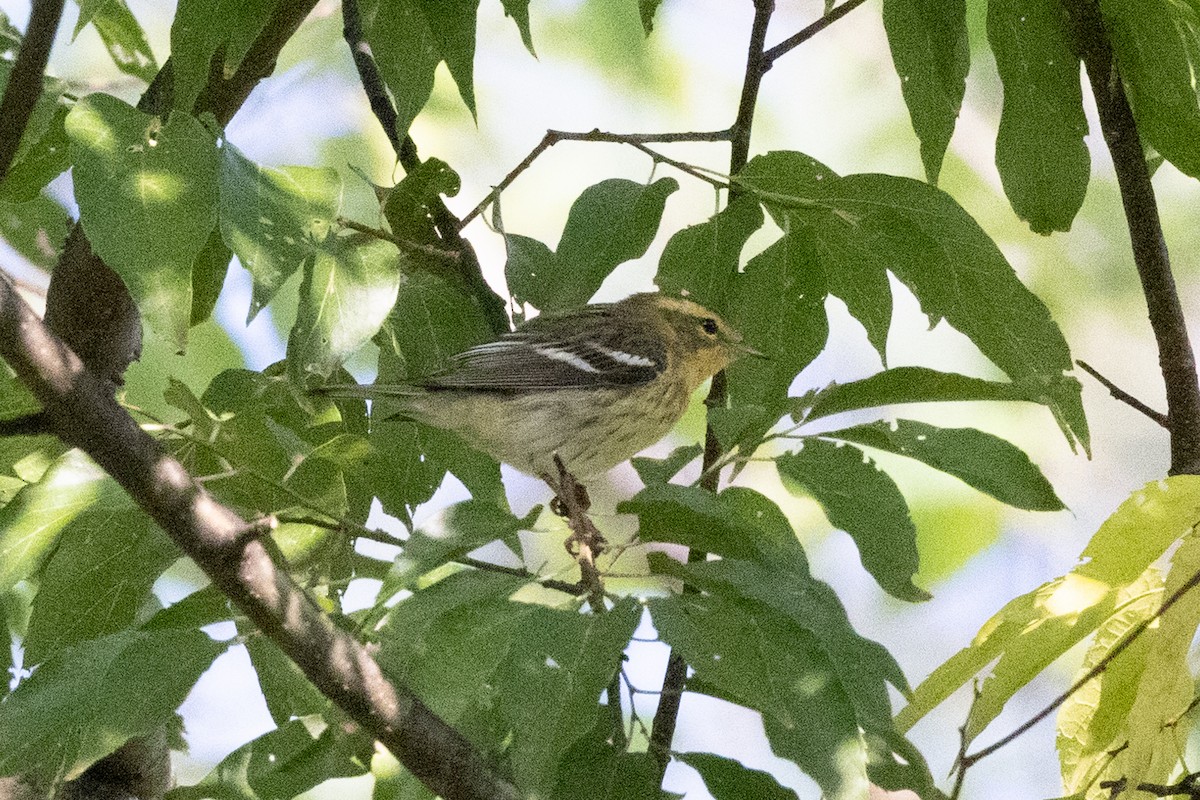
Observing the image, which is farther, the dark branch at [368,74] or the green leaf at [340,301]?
the dark branch at [368,74]

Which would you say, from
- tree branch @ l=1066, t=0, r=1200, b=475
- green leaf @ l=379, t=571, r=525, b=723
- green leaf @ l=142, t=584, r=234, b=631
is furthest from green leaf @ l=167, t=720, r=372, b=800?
tree branch @ l=1066, t=0, r=1200, b=475

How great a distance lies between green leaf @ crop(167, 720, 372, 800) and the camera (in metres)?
2.29

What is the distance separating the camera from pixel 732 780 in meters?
2.17

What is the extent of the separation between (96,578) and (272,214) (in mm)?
846

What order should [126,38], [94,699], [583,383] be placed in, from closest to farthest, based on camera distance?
[94,699] < [126,38] < [583,383]

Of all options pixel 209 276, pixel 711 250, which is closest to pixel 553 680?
pixel 711 250

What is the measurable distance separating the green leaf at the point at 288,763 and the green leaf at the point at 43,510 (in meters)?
0.51

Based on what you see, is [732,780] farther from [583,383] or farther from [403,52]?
[583,383]

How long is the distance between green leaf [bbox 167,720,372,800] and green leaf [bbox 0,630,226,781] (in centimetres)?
32

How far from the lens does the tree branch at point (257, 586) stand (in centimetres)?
191

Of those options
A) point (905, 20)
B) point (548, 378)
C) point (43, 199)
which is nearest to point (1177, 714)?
point (905, 20)

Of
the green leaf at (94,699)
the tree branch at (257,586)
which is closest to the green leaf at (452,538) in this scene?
the tree branch at (257,586)

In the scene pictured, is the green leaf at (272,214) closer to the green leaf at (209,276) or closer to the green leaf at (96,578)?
→ the green leaf at (96,578)

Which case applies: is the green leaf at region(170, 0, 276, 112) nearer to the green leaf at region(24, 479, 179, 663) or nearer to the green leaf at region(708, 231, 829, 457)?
the green leaf at region(24, 479, 179, 663)
